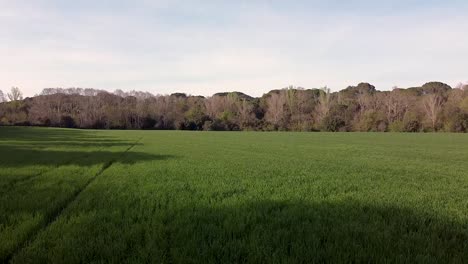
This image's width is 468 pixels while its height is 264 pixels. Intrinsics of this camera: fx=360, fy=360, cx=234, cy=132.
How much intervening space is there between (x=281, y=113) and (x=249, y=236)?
372ft

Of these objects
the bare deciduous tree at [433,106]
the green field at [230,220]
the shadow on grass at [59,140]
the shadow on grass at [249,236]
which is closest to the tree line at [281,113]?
the bare deciduous tree at [433,106]

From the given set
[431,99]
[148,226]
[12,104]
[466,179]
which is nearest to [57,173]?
[148,226]

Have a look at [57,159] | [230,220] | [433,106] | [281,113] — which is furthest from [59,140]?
[433,106]

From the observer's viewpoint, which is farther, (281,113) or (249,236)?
(281,113)

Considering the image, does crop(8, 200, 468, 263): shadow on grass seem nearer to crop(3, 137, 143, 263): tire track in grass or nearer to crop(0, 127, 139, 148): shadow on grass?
crop(3, 137, 143, 263): tire track in grass

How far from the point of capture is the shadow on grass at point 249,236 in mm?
5414

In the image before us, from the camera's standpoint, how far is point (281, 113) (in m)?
118

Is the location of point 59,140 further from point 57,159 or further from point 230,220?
point 230,220

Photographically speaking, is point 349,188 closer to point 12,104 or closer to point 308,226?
point 308,226

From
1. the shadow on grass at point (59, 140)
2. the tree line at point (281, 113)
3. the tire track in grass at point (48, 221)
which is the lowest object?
the shadow on grass at point (59, 140)

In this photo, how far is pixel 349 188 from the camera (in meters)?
12.0

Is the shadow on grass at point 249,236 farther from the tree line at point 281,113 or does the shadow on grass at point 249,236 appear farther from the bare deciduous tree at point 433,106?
the bare deciduous tree at point 433,106

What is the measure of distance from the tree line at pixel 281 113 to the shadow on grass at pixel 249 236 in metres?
87.3

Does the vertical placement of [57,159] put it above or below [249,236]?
below
